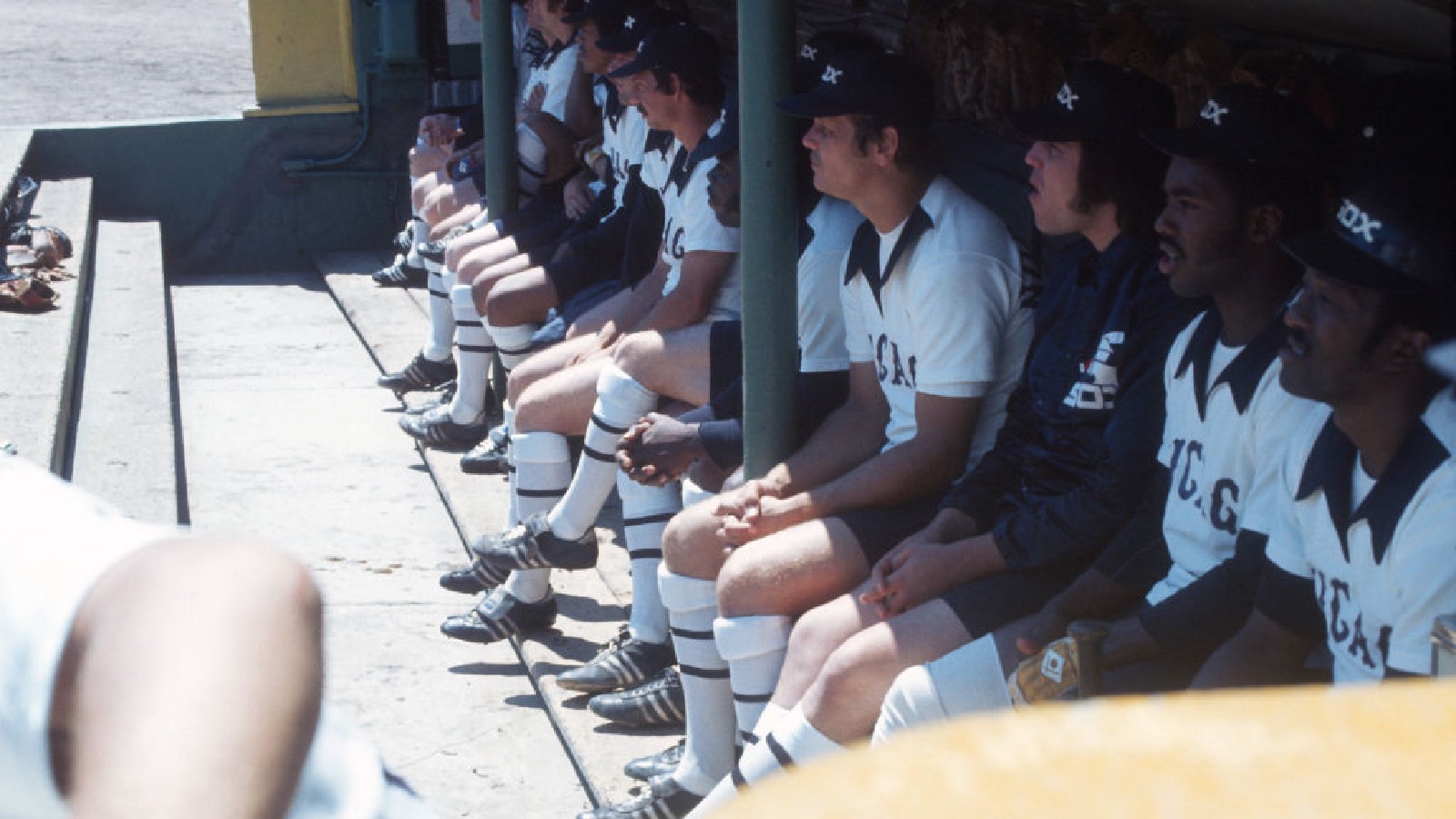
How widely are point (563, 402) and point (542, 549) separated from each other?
40 cm

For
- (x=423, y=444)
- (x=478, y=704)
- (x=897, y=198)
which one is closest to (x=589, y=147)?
(x=423, y=444)

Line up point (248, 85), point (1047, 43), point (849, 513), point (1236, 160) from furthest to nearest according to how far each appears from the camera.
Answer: point (248, 85) → point (1047, 43) → point (849, 513) → point (1236, 160)

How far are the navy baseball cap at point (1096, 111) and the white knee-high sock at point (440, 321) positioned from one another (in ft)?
12.2

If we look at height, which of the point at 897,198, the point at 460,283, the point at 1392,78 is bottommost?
the point at 460,283

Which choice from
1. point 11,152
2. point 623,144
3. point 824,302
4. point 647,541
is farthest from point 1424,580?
point 11,152

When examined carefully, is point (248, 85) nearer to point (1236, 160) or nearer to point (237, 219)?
point (237, 219)

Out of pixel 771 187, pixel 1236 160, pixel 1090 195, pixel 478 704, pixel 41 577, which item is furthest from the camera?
pixel 478 704

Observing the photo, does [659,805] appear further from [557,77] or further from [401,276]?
[401,276]

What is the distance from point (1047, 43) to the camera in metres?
3.80

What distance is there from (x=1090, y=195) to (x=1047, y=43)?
91 cm

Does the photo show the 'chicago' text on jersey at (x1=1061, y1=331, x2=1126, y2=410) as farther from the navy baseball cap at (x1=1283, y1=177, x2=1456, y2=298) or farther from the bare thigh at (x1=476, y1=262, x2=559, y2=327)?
the bare thigh at (x1=476, y1=262, x2=559, y2=327)

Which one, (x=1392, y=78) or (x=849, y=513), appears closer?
(x=1392, y=78)

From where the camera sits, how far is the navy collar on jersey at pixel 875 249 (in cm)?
331

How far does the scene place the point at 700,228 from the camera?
4.34m
